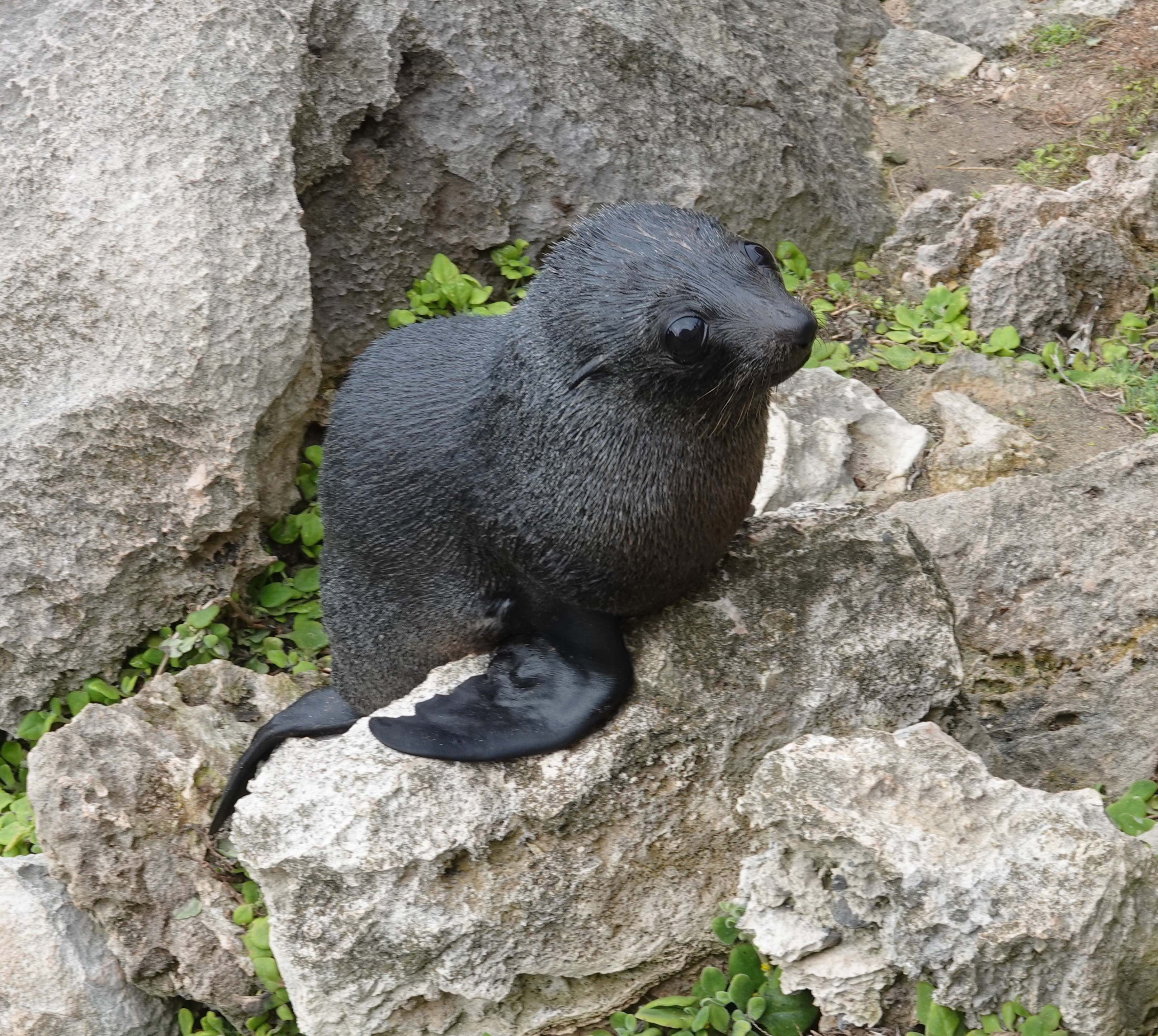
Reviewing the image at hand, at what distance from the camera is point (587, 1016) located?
347cm

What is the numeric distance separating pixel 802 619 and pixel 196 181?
2605 millimetres

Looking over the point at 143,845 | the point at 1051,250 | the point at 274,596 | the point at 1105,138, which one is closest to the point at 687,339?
the point at 143,845

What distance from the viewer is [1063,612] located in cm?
404

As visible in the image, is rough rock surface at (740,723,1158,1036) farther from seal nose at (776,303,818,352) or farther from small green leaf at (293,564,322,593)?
small green leaf at (293,564,322,593)

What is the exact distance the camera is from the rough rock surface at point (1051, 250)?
5.55 metres

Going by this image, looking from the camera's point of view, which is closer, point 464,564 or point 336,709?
point 464,564

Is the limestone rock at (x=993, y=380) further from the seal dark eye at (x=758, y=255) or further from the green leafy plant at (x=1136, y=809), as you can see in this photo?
the seal dark eye at (x=758, y=255)

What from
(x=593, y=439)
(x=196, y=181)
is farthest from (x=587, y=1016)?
(x=196, y=181)

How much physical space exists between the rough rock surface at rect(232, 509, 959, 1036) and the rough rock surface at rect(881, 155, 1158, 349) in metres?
2.44

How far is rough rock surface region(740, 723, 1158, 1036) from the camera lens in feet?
8.87

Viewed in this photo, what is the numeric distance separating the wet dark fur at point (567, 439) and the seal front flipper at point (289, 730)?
13.4 inches

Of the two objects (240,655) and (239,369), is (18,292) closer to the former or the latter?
(239,369)

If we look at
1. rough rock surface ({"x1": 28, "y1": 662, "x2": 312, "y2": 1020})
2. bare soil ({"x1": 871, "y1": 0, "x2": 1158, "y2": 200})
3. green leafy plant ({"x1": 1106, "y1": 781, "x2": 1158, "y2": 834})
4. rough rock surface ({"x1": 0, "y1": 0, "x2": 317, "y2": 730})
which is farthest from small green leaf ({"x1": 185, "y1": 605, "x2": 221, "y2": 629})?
bare soil ({"x1": 871, "y1": 0, "x2": 1158, "y2": 200})

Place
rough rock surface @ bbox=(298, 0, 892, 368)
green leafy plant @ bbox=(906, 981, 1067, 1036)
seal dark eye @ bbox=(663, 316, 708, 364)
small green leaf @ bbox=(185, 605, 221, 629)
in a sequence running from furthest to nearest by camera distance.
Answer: rough rock surface @ bbox=(298, 0, 892, 368) < small green leaf @ bbox=(185, 605, 221, 629) < seal dark eye @ bbox=(663, 316, 708, 364) < green leafy plant @ bbox=(906, 981, 1067, 1036)
